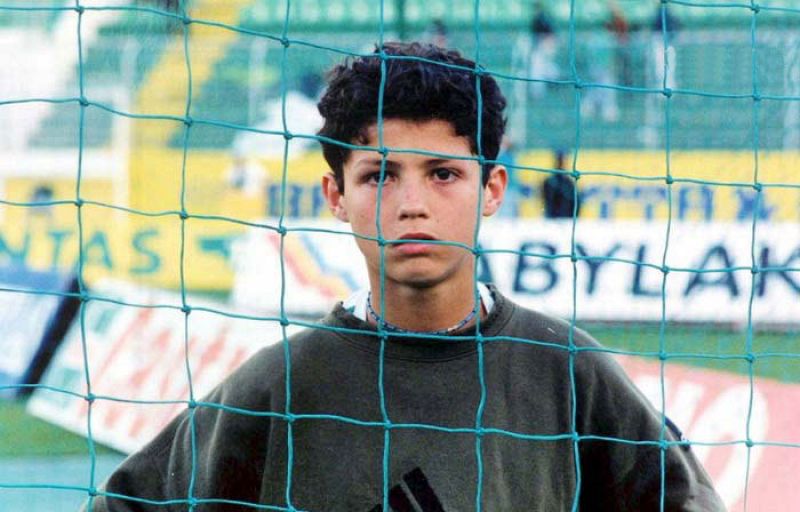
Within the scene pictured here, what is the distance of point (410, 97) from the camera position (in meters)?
1.77

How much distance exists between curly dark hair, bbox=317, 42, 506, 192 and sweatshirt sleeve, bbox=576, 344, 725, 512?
0.34 meters

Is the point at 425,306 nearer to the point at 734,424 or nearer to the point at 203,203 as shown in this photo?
the point at 734,424

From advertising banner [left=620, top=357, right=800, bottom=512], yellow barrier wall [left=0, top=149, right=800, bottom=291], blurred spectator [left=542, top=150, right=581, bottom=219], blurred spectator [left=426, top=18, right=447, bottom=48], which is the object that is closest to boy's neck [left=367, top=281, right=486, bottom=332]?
advertising banner [left=620, top=357, right=800, bottom=512]

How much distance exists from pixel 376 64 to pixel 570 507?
661 millimetres

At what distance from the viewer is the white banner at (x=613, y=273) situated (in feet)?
19.3

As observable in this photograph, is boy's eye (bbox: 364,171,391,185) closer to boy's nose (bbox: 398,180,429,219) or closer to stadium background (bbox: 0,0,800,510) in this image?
boy's nose (bbox: 398,180,429,219)

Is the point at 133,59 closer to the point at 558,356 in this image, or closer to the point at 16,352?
the point at 16,352

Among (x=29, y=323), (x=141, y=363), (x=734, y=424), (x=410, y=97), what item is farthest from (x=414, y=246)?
(x=29, y=323)

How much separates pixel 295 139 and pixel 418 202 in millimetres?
5082

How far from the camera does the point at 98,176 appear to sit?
6.57 metres

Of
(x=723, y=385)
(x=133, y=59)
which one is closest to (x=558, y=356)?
(x=723, y=385)

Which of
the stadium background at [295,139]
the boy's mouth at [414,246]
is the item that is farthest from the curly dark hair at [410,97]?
the stadium background at [295,139]

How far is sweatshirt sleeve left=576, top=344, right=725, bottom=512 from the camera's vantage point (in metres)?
1.75

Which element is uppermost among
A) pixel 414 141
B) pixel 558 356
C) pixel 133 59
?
pixel 133 59
